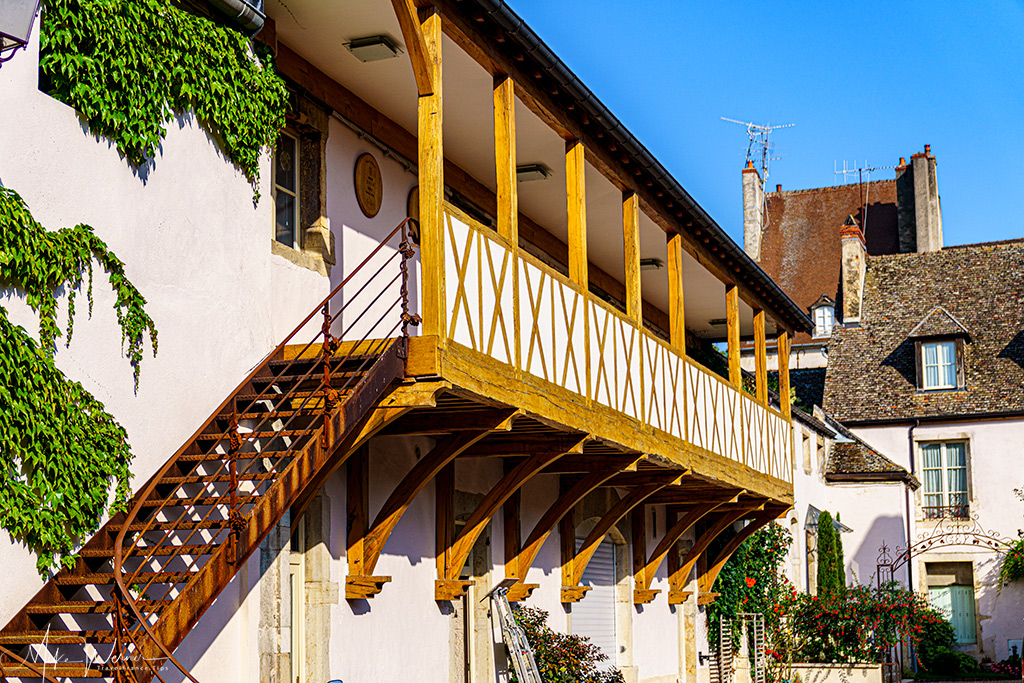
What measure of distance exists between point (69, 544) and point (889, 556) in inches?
897

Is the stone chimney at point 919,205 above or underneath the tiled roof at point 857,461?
above

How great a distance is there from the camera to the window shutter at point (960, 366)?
1070 inches

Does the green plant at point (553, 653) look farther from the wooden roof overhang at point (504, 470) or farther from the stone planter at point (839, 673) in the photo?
the stone planter at point (839, 673)

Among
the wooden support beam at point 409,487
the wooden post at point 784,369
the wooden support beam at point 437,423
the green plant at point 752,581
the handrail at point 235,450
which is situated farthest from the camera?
the green plant at point 752,581

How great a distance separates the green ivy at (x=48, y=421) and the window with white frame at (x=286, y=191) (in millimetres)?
2171

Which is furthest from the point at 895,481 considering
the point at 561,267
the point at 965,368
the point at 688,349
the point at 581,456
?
the point at 581,456

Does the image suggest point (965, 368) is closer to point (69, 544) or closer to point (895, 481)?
point (895, 481)

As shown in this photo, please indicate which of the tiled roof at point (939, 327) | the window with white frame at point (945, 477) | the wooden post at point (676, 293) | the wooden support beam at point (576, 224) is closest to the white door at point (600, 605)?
the wooden post at point (676, 293)

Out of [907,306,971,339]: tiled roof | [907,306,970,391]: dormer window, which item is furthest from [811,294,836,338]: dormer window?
[907,306,970,391]: dormer window

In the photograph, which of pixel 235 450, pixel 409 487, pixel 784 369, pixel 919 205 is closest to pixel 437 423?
pixel 409 487

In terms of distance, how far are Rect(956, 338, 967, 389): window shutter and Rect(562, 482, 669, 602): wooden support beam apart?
54.3 ft

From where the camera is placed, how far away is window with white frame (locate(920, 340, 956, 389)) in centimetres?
2742

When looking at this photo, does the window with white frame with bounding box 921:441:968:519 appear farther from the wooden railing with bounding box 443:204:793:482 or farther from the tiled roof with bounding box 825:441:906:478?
the wooden railing with bounding box 443:204:793:482

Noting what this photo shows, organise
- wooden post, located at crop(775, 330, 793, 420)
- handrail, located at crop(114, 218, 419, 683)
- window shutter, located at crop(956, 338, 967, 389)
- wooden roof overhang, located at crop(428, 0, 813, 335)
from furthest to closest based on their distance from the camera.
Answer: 1. window shutter, located at crop(956, 338, 967, 389)
2. wooden post, located at crop(775, 330, 793, 420)
3. wooden roof overhang, located at crop(428, 0, 813, 335)
4. handrail, located at crop(114, 218, 419, 683)
